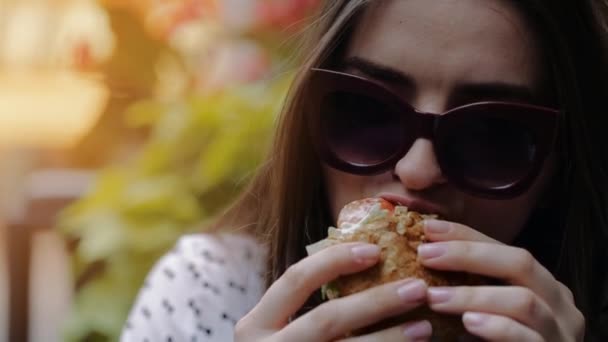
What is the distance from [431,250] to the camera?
3.13ft

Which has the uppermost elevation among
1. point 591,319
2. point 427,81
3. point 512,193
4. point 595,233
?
point 427,81

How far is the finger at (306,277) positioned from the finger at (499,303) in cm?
8

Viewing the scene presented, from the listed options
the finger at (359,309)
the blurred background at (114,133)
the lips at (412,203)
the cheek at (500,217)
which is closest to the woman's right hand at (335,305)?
the finger at (359,309)

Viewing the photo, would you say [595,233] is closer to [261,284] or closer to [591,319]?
[591,319]

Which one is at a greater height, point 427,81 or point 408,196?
point 427,81

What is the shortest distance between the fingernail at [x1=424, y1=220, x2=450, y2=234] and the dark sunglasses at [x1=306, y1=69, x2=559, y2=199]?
0.12 m

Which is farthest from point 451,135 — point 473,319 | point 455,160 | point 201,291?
point 201,291

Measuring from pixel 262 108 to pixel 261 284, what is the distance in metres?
0.59

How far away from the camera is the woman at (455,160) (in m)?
0.95

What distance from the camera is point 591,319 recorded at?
1.34 m

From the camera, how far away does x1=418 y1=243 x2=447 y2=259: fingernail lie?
95 cm

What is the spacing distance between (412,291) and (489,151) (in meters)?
0.27

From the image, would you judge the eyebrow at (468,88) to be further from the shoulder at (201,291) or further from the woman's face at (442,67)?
the shoulder at (201,291)

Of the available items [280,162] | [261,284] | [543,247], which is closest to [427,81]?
[280,162]
